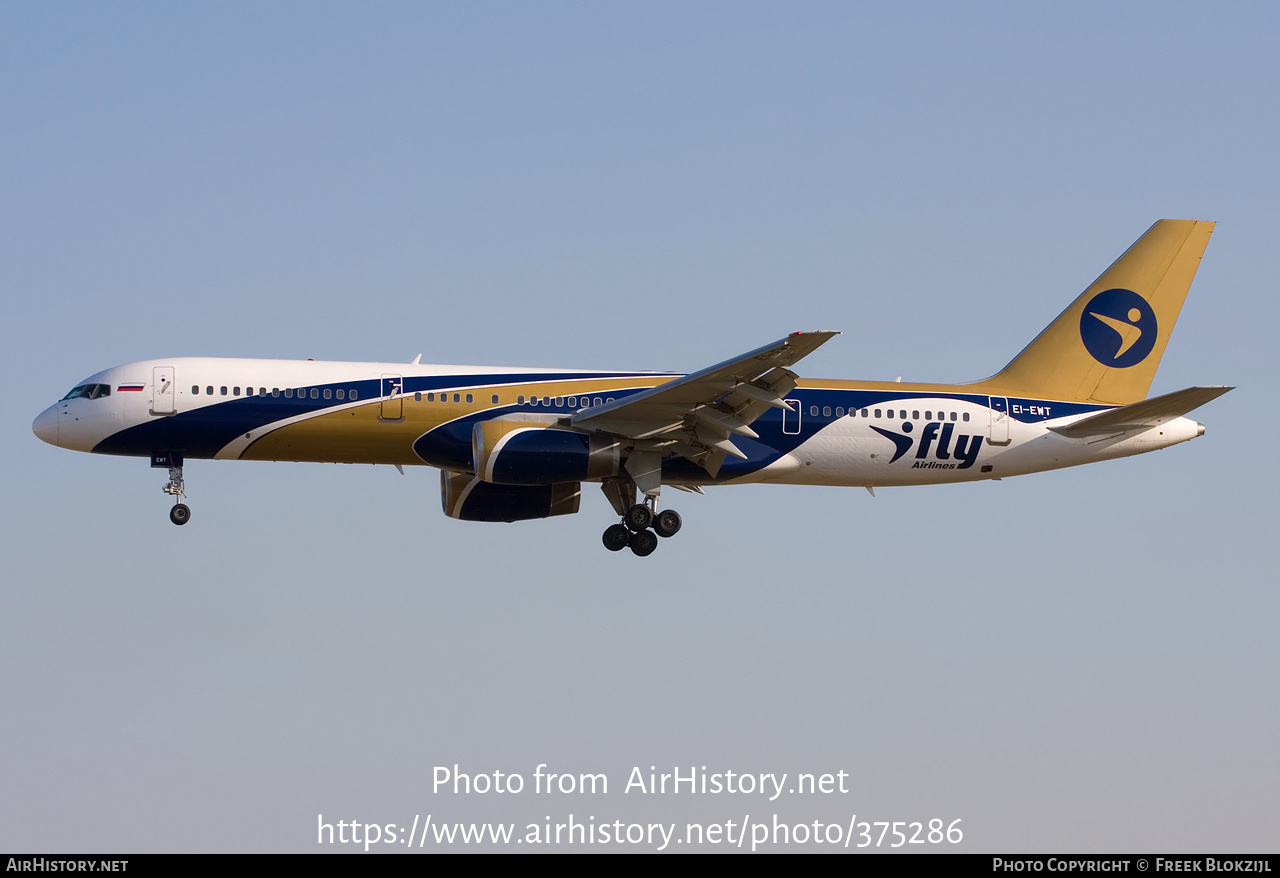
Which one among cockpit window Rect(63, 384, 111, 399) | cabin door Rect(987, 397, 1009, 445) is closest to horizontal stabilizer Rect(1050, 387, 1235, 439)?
cabin door Rect(987, 397, 1009, 445)

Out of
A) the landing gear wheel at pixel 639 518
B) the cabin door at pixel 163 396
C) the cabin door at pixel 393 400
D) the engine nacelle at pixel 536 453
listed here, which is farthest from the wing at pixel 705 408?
the cabin door at pixel 163 396

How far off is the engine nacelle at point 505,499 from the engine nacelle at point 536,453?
4.61 m

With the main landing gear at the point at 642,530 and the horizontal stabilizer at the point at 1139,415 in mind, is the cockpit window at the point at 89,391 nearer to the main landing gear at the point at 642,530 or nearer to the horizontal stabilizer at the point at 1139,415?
the main landing gear at the point at 642,530

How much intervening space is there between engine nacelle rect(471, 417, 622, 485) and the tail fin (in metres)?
11.8

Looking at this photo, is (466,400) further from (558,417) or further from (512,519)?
(512,519)

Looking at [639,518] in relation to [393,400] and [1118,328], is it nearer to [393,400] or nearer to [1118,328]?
[393,400]

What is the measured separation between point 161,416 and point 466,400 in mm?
7941

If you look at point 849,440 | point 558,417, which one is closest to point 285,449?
point 558,417

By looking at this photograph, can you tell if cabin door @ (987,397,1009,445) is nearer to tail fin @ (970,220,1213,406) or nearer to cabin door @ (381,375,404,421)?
tail fin @ (970,220,1213,406)

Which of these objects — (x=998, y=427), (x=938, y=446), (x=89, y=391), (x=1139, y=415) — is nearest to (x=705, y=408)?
(x=938, y=446)

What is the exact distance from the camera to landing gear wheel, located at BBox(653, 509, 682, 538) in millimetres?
43719

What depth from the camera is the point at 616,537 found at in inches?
1727

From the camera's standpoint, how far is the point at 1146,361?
47.5 metres

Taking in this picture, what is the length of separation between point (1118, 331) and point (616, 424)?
53.8 feet
